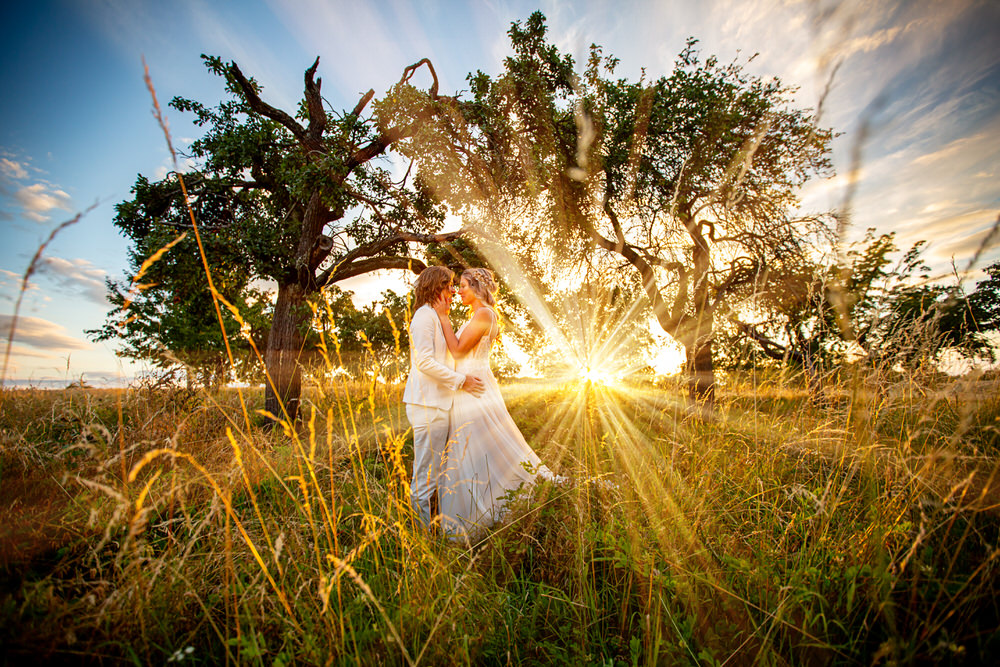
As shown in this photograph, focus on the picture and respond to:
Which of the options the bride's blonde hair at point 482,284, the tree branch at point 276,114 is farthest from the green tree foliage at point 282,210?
the bride's blonde hair at point 482,284

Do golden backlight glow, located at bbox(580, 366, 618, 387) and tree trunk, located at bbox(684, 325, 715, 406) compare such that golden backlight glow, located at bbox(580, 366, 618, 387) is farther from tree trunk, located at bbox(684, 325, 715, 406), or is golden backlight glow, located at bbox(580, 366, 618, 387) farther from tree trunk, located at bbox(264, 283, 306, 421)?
tree trunk, located at bbox(264, 283, 306, 421)

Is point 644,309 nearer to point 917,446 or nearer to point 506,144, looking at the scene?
point 506,144

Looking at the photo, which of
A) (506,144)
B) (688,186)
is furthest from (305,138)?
(688,186)

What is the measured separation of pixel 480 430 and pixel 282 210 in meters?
10.7

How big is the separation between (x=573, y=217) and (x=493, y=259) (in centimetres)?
251

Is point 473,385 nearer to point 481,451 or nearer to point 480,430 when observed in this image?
point 480,430

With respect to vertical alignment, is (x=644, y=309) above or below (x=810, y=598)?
above

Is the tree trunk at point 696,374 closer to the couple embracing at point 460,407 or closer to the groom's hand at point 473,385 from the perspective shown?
the couple embracing at point 460,407

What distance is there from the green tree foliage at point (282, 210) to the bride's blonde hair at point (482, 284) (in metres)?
5.24

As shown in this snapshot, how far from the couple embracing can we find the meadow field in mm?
934

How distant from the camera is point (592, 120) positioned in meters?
9.88

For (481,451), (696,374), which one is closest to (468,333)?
(481,451)

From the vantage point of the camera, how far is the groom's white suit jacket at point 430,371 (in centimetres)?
385

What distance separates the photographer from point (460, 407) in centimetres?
407
